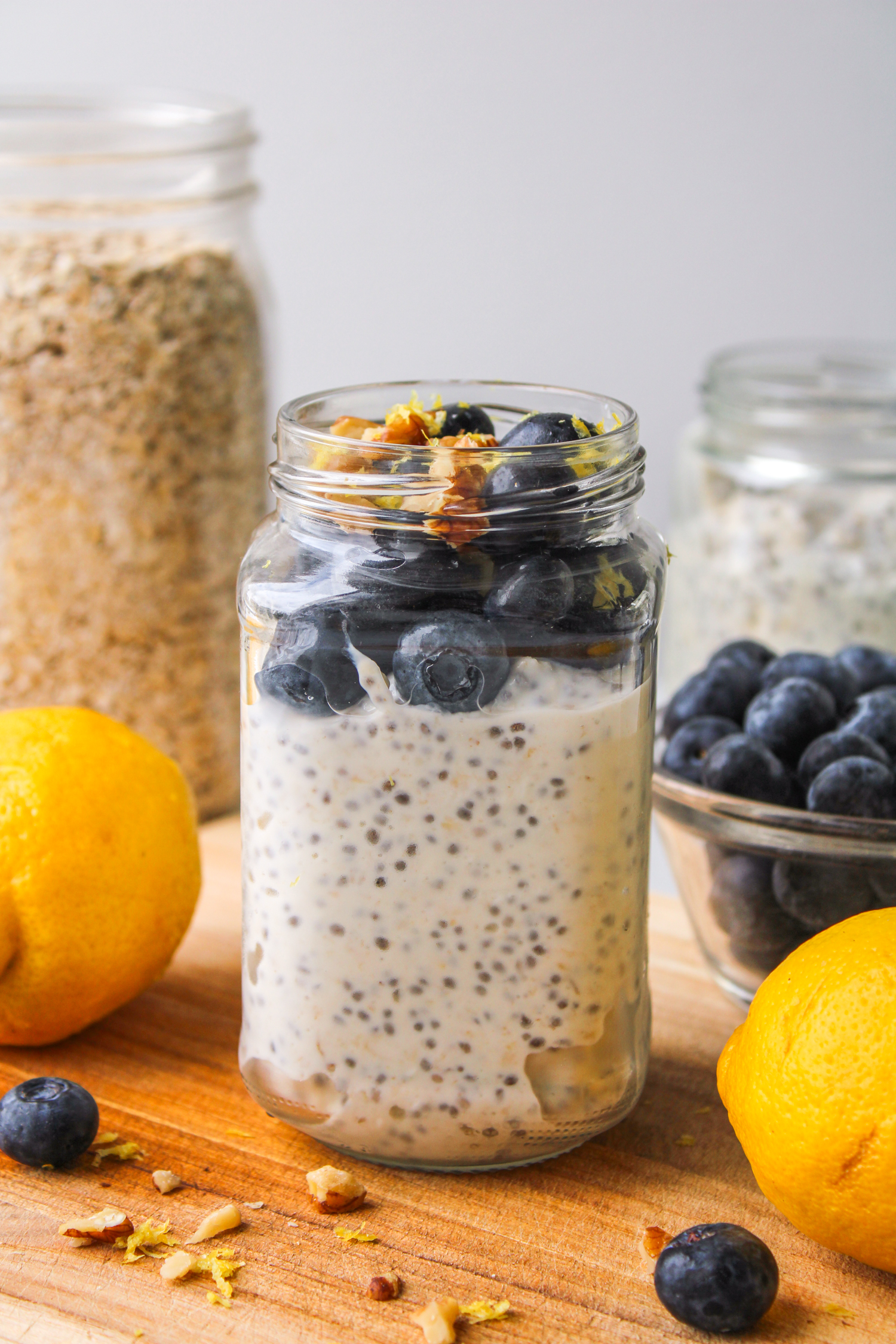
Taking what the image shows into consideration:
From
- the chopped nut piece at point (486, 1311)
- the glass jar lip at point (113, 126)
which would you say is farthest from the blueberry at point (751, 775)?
the glass jar lip at point (113, 126)

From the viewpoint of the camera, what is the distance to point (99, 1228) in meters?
0.65

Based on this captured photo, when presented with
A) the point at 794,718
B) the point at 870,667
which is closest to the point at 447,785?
the point at 794,718

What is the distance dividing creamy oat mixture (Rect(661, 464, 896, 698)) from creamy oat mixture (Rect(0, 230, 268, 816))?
1.42 feet

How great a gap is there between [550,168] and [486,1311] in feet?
4.38

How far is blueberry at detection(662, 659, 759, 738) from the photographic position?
0.89 metres

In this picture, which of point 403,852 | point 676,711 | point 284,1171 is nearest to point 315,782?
point 403,852

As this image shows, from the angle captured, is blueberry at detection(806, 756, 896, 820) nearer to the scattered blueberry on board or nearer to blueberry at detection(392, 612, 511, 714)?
the scattered blueberry on board

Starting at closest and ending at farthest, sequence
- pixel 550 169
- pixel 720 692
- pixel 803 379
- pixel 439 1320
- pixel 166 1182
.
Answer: pixel 439 1320
pixel 166 1182
pixel 720 692
pixel 803 379
pixel 550 169

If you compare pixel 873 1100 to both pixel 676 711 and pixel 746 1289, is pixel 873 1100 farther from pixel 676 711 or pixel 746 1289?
pixel 676 711

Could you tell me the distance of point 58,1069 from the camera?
818 millimetres

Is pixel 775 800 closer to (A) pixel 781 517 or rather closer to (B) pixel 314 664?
(B) pixel 314 664

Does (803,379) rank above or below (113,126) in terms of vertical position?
below

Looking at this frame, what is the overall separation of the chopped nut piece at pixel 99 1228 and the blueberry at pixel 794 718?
0.47 m

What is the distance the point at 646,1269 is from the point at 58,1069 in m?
0.39
